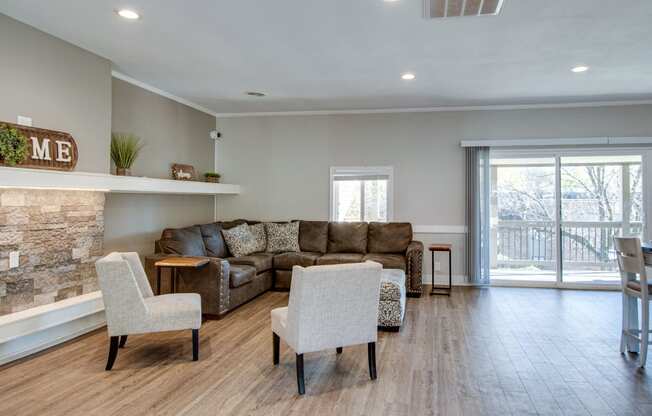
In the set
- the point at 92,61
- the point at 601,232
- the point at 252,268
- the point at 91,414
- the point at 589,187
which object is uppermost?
the point at 92,61

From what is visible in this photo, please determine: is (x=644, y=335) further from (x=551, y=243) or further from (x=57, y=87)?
(x=57, y=87)

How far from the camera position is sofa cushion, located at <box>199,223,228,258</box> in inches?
218

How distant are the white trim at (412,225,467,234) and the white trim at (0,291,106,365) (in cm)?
438

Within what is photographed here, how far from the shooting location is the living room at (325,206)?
9.80 ft

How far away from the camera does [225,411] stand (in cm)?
259

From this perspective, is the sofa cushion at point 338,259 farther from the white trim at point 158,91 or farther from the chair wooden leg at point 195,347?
the white trim at point 158,91

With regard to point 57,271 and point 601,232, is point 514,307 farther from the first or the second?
point 57,271

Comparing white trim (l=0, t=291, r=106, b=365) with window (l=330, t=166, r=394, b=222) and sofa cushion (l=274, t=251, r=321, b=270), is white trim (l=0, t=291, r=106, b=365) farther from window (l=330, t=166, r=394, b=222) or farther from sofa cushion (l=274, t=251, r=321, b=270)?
window (l=330, t=166, r=394, b=222)

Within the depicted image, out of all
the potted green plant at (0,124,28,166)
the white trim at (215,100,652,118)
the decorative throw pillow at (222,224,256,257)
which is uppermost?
the white trim at (215,100,652,118)

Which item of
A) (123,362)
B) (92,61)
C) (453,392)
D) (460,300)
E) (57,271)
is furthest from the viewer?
(460,300)

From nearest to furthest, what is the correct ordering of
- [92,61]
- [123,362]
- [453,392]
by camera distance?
[453,392]
[123,362]
[92,61]

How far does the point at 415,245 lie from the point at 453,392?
3114 mm

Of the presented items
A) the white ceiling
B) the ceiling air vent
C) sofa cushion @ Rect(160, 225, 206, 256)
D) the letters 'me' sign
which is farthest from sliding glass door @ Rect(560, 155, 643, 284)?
the letters 'me' sign

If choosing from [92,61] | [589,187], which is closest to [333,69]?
[92,61]
